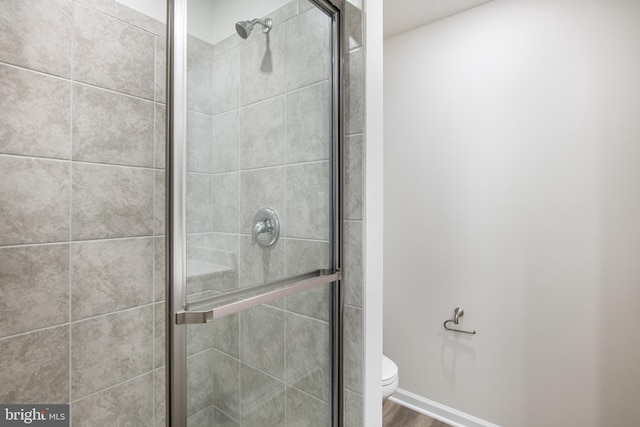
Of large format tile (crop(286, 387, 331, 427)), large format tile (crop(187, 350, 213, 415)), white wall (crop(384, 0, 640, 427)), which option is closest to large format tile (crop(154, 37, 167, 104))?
large format tile (crop(187, 350, 213, 415))

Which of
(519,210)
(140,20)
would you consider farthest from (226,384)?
(519,210)

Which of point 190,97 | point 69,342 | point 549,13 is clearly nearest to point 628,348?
point 549,13

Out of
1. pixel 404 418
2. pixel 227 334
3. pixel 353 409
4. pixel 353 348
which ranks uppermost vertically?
pixel 227 334

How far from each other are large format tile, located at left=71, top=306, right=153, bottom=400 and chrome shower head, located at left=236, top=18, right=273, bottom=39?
889mm

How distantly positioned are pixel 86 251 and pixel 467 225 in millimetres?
1854

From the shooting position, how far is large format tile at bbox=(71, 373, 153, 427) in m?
0.85

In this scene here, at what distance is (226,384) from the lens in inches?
35.5

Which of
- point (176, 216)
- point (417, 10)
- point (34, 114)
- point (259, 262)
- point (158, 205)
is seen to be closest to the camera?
point (176, 216)

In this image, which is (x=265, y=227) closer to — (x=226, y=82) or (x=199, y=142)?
(x=199, y=142)

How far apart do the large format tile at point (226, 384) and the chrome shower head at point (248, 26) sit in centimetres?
88

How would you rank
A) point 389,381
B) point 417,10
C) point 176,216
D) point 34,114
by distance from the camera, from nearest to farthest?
point 176,216 → point 34,114 → point 389,381 → point 417,10

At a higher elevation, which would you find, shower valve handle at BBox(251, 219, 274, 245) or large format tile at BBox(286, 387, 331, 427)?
shower valve handle at BBox(251, 219, 274, 245)

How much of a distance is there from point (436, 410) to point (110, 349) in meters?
1.93

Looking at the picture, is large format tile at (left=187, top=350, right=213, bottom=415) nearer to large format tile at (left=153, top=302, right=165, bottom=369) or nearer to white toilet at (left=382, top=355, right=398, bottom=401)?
large format tile at (left=153, top=302, right=165, bottom=369)
